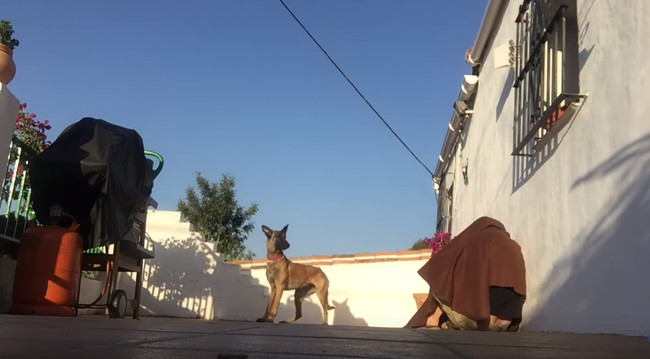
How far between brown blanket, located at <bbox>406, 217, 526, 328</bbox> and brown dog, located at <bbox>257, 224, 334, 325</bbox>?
334 cm

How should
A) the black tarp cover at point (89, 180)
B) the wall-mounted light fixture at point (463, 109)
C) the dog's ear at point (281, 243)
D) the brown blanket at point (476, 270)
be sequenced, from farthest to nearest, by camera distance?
the wall-mounted light fixture at point (463, 109) < the dog's ear at point (281, 243) < the black tarp cover at point (89, 180) < the brown blanket at point (476, 270)

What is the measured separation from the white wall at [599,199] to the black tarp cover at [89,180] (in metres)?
3.41

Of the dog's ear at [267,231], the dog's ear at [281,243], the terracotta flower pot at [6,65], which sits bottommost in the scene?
the dog's ear at [281,243]

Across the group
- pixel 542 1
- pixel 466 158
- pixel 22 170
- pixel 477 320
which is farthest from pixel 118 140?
pixel 466 158

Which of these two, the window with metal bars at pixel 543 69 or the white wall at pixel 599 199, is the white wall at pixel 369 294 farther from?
the window with metal bars at pixel 543 69

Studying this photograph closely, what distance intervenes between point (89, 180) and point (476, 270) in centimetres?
325

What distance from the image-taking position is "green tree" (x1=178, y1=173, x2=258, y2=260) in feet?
51.0

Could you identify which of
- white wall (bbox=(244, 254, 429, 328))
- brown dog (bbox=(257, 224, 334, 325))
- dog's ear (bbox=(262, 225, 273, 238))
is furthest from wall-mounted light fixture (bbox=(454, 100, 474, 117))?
dog's ear (bbox=(262, 225, 273, 238))

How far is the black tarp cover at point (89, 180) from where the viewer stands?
475 cm

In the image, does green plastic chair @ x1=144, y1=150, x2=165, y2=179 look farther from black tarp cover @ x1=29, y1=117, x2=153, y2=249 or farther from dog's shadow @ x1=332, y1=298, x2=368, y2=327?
dog's shadow @ x1=332, y1=298, x2=368, y2=327

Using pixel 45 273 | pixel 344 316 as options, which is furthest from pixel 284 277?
pixel 45 273

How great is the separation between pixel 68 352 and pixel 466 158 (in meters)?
8.26

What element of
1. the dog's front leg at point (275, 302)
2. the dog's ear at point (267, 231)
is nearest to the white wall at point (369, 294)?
the dog's front leg at point (275, 302)

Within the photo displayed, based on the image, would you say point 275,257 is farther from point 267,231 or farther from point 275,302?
point 275,302
